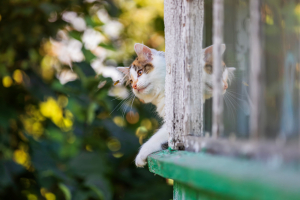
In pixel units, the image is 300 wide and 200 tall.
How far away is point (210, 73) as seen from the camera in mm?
707

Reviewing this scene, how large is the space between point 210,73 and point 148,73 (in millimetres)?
373

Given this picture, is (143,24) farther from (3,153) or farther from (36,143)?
(3,153)

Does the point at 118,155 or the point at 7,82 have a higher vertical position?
the point at 7,82

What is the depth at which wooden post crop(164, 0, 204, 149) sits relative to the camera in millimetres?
664

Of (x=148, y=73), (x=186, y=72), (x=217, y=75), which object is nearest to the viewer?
(x=217, y=75)

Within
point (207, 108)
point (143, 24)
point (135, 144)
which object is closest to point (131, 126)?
point (135, 144)

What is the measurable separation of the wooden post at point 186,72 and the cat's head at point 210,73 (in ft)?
0.06

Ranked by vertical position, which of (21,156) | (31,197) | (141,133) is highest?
(141,133)

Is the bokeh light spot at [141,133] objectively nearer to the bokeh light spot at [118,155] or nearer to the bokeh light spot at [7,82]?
the bokeh light spot at [118,155]

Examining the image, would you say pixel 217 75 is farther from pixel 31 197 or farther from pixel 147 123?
pixel 31 197

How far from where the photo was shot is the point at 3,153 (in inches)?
67.8

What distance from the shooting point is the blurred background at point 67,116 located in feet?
5.10

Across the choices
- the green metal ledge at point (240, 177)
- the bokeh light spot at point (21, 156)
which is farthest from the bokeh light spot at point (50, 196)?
the green metal ledge at point (240, 177)

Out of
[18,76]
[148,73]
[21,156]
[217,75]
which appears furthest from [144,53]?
[21,156]
